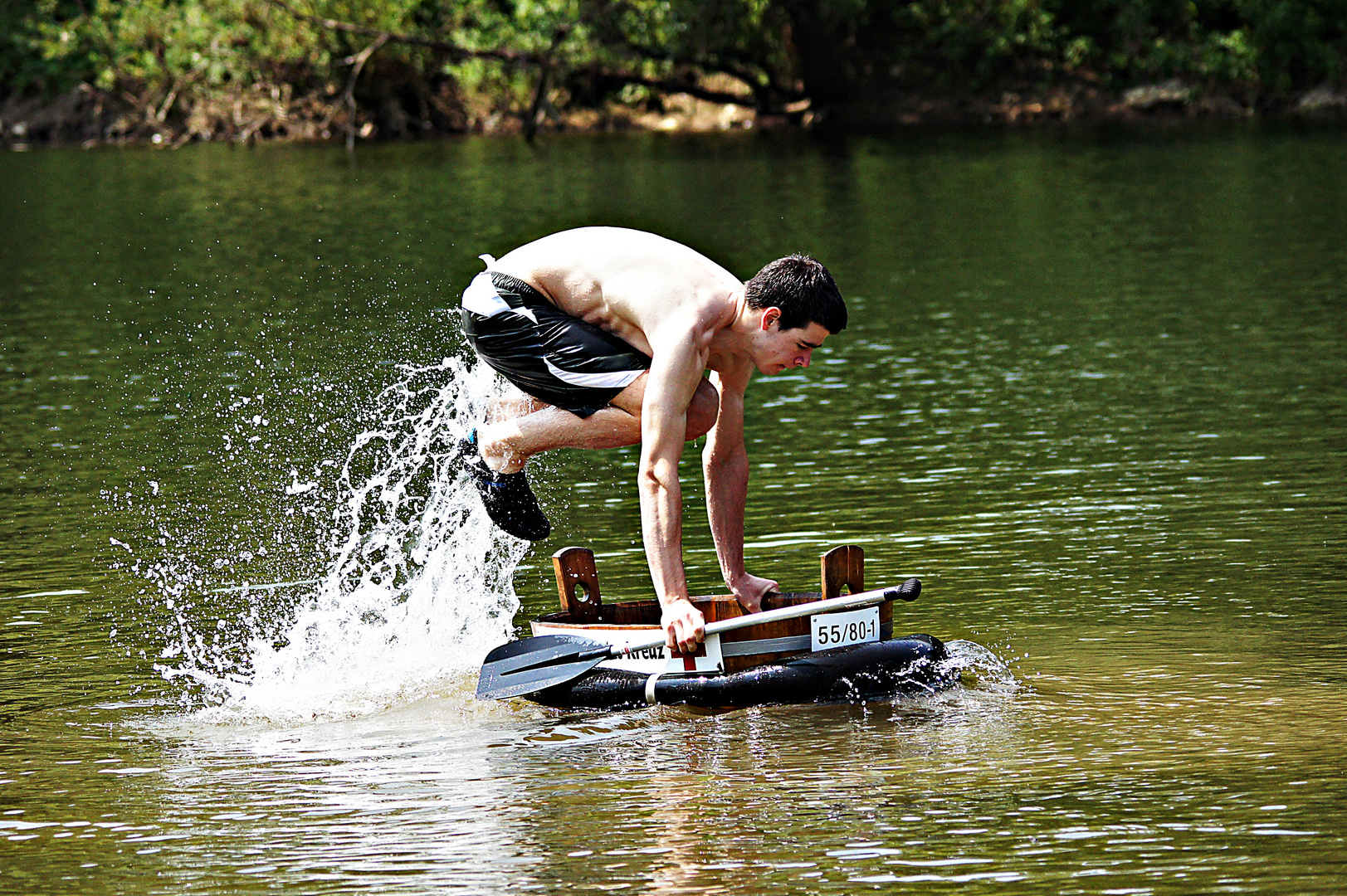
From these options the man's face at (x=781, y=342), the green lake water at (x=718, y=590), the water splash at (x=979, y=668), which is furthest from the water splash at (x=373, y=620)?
the water splash at (x=979, y=668)

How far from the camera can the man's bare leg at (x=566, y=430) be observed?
773 centimetres

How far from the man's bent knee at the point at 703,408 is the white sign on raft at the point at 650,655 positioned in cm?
88

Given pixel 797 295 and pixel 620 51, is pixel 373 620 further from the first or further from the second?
pixel 620 51

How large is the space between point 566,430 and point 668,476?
3.18 feet

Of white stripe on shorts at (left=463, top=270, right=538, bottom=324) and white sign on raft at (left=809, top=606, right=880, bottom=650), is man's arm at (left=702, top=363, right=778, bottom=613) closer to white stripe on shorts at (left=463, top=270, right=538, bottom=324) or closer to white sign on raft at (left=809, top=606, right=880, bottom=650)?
white sign on raft at (left=809, top=606, right=880, bottom=650)

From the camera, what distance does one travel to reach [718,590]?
8.77m

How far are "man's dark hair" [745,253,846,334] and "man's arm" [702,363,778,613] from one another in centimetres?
56

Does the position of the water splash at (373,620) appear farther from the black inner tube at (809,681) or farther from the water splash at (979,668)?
the water splash at (979,668)

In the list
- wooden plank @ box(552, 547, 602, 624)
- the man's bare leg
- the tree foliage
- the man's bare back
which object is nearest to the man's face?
the man's bare back

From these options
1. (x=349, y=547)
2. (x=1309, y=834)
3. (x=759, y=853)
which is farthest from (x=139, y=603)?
(x=1309, y=834)

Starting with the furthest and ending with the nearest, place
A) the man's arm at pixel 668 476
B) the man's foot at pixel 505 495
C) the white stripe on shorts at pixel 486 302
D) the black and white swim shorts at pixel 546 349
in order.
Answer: the man's foot at pixel 505 495
the white stripe on shorts at pixel 486 302
the black and white swim shorts at pixel 546 349
the man's arm at pixel 668 476

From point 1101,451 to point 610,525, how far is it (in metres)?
3.42

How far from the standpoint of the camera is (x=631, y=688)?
7297mm

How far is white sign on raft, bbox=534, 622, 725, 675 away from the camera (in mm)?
7242
